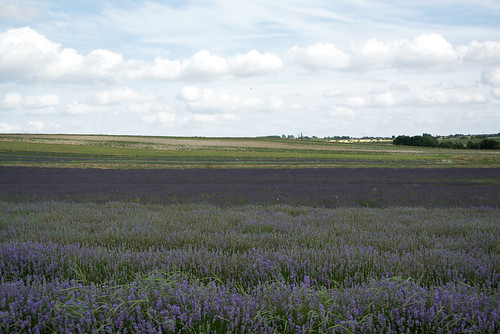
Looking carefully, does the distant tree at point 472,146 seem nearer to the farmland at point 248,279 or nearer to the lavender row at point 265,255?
the farmland at point 248,279

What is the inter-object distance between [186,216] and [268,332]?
178 inches

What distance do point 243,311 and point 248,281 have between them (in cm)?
102

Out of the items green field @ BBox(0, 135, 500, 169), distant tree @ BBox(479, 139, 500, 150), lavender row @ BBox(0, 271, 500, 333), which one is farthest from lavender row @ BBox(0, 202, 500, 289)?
distant tree @ BBox(479, 139, 500, 150)

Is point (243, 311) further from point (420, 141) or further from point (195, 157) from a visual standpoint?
point (420, 141)

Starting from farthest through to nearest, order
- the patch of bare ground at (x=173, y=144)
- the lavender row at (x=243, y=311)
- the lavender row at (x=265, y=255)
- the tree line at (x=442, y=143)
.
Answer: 1. the tree line at (x=442, y=143)
2. the patch of bare ground at (x=173, y=144)
3. the lavender row at (x=265, y=255)
4. the lavender row at (x=243, y=311)

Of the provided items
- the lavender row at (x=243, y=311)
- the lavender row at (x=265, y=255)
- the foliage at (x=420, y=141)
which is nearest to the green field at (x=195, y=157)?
the foliage at (x=420, y=141)

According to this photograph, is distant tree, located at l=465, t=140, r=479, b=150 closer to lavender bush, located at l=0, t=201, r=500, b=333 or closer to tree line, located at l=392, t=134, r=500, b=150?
tree line, located at l=392, t=134, r=500, b=150

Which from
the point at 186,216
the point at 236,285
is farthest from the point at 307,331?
the point at 186,216

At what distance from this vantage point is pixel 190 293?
2.63 m

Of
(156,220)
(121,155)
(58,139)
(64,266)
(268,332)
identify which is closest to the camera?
(268,332)

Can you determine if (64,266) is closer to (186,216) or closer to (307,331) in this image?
(307,331)

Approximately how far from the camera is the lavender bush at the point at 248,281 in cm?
236

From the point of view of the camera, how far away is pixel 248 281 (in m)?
3.40

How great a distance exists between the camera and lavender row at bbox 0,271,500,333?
2.30 m
